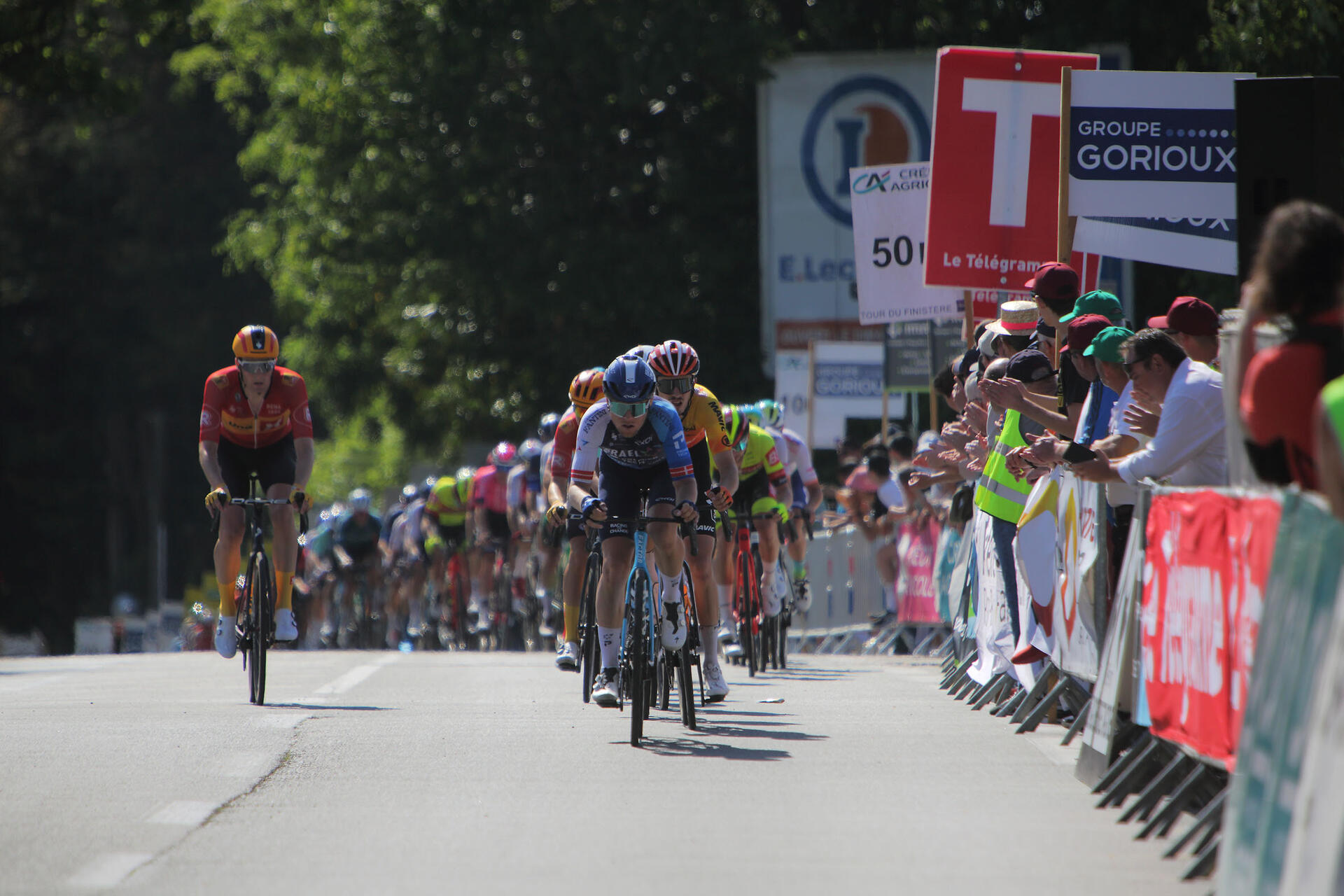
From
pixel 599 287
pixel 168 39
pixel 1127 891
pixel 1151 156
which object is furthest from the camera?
pixel 599 287

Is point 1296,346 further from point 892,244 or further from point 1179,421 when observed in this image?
point 892,244

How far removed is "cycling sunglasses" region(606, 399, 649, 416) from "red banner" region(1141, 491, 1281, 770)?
3.10 meters

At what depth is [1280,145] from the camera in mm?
8875

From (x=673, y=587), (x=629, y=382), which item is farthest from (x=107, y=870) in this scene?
(x=673, y=587)

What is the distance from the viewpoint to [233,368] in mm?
12953

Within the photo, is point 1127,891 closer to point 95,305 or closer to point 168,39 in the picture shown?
point 168,39

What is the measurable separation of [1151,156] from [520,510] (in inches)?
446

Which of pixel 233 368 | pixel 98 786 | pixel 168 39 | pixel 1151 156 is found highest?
pixel 168 39

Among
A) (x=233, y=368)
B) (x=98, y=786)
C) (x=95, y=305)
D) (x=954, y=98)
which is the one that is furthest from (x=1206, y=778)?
(x=95, y=305)

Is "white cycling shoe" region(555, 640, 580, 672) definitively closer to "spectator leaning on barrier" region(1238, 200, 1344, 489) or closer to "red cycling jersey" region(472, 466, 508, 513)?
"spectator leaning on barrier" region(1238, 200, 1344, 489)

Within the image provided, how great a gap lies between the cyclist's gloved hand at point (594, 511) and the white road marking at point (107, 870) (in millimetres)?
3375

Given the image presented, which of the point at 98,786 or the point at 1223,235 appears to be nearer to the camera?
the point at 98,786

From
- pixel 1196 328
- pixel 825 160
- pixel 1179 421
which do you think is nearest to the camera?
pixel 1179 421

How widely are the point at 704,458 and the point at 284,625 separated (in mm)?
2722
